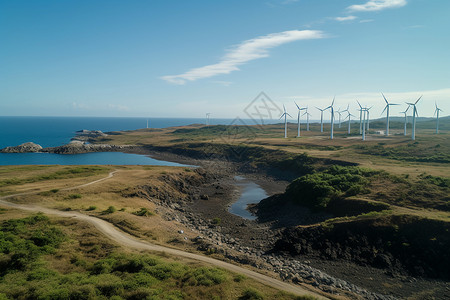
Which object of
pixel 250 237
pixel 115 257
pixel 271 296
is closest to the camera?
pixel 271 296

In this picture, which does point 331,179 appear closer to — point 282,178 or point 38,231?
point 282,178

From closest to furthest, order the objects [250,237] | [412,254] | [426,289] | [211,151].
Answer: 1. [426,289]
2. [412,254]
3. [250,237]
4. [211,151]

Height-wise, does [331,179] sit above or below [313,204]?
above

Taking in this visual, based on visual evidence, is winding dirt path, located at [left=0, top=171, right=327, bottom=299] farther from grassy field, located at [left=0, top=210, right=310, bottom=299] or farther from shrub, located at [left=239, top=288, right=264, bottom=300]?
shrub, located at [left=239, top=288, right=264, bottom=300]

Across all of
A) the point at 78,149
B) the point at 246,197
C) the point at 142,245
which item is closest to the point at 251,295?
the point at 142,245

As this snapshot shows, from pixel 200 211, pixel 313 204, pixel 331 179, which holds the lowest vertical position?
pixel 200 211

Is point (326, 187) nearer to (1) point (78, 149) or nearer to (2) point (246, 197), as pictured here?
(2) point (246, 197)

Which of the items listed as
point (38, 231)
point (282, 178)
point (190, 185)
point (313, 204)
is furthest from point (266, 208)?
point (38, 231)

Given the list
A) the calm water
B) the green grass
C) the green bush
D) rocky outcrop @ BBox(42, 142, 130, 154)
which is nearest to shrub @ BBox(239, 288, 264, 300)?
the green bush
